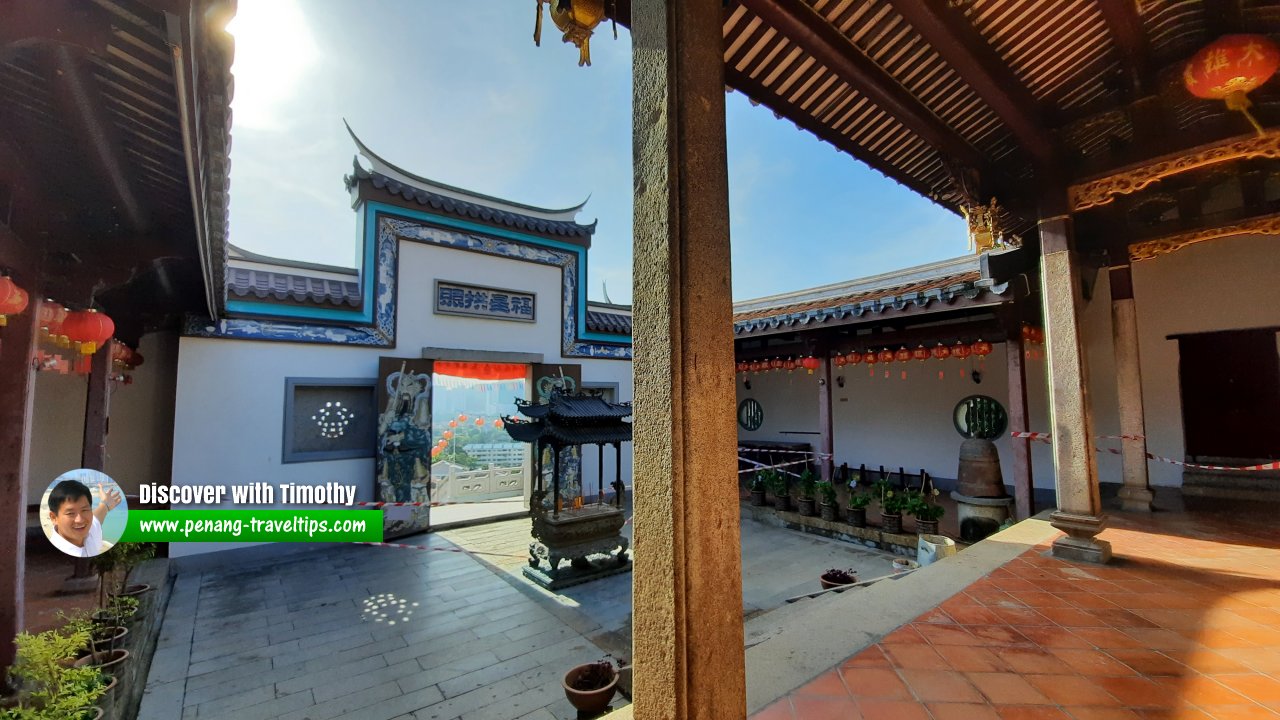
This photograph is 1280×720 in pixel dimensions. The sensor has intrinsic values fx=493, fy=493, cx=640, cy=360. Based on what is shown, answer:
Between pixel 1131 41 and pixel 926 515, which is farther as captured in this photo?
pixel 926 515

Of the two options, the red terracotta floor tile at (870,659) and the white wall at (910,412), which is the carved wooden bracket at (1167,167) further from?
the white wall at (910,412)

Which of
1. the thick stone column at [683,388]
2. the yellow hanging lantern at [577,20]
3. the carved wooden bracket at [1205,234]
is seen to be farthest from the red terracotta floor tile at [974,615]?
the carved wooden bracket at [1205,234]

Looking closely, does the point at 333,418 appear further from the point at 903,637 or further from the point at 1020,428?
the point at 1020,428

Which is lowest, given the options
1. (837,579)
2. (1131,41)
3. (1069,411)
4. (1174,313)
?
(837,579)

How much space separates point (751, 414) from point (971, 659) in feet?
37.1

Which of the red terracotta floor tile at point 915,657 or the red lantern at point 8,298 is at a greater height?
the red lantern at point 8,298

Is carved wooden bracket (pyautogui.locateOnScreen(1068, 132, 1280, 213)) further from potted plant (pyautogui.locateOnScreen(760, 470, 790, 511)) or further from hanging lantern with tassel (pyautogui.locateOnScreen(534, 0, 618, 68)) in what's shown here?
potted plant (pyautogui.locateOnScreen(760, 470, 790, 511))

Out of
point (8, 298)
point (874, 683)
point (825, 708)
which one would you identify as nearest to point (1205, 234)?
→ point (874, 683)

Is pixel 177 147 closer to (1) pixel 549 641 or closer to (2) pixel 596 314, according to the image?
(1) pixel 549 641

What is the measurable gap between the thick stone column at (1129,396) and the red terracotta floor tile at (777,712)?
19.6 ft

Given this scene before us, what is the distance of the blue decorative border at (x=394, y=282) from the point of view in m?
7.37

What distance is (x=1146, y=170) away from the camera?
3.79 m

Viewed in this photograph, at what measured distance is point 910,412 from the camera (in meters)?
10.4

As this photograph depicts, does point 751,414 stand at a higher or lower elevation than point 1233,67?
lower
